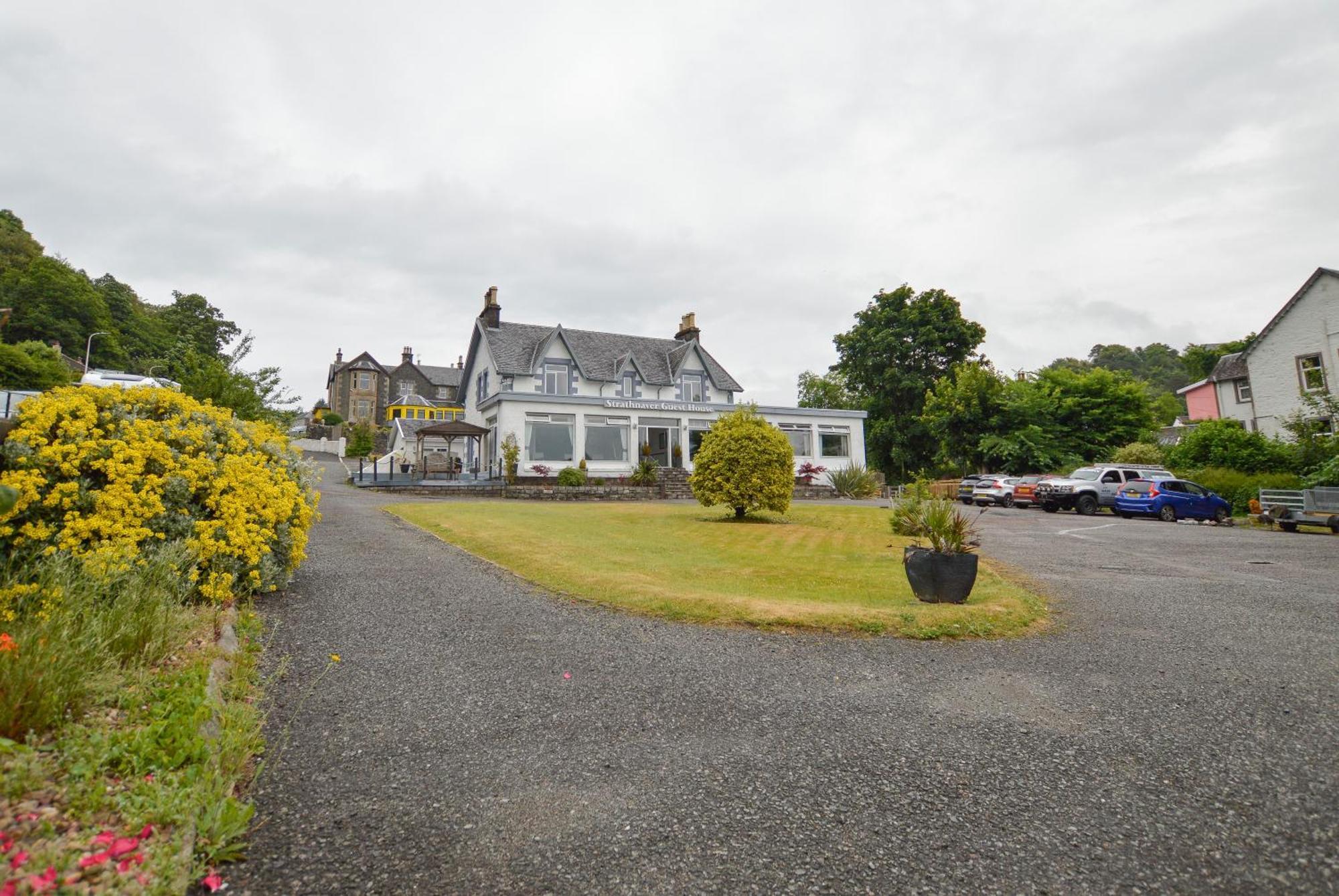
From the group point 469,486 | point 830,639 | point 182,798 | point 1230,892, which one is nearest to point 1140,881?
point 1230,892

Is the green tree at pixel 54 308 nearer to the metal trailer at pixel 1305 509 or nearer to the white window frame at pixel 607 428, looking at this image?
the white window frame at pixel 607 428

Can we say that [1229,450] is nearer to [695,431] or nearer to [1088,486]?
[1088,486]

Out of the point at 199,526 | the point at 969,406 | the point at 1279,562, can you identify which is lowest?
the point at 1279,562

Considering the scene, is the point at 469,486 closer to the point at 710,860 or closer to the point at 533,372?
the point at 533,372

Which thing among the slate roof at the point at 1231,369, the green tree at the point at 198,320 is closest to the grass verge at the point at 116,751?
the slate roof at the point at 1231,369

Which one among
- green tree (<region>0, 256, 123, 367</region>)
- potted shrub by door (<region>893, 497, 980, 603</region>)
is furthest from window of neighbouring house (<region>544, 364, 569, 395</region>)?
green tree (<region>0, 256, 123, 367</region>)

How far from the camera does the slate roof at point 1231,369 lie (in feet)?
107

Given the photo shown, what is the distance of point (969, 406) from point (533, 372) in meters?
25.7

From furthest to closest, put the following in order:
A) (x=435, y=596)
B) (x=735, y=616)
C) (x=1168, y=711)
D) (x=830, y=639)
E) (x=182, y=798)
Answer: (x=435, y=596) < (x=735, y=616) < (x=830, y=639) < (x=1168, y=711) < (x=182, y=798)

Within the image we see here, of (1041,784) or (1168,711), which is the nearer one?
(1041,784)

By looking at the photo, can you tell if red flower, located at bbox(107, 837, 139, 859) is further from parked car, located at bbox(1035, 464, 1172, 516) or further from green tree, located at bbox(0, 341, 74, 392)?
green tree, located at bbox(0, 341, 74, 392)

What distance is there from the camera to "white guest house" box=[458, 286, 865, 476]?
2891cm

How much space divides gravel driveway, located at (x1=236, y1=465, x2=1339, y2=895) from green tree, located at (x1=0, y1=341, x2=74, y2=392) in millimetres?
37841

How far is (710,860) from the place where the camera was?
8.65 ft
